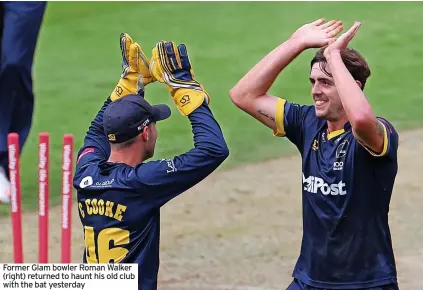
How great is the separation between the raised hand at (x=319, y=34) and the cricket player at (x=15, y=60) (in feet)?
14.0

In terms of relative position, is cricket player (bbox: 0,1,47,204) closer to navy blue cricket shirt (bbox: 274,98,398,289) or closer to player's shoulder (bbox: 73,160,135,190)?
player's shoulder (bbox: 73,160,135,190)

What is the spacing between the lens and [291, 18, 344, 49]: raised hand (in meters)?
4.47

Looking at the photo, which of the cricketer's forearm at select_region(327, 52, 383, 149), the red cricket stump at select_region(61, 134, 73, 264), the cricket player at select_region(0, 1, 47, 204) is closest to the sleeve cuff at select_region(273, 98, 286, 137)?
the cricketer's forearm at select_region(327, 52, 383, 149)

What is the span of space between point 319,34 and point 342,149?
564 millimetres

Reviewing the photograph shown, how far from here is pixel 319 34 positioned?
4.51 metres

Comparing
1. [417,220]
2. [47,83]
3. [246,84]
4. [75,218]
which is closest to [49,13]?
[47,83]

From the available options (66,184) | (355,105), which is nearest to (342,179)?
(355,105)

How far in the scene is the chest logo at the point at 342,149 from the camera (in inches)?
173

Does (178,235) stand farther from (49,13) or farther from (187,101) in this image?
(49,13)

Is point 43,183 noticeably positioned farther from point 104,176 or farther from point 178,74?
point 178,74

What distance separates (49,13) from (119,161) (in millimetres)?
10665

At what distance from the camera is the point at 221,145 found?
14.5 ft

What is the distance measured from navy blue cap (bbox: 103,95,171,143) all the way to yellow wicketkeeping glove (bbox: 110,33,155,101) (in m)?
0.24

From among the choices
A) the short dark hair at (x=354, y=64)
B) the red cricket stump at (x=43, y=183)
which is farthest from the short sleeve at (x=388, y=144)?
the red cricket stump at (x=43, y=183)
